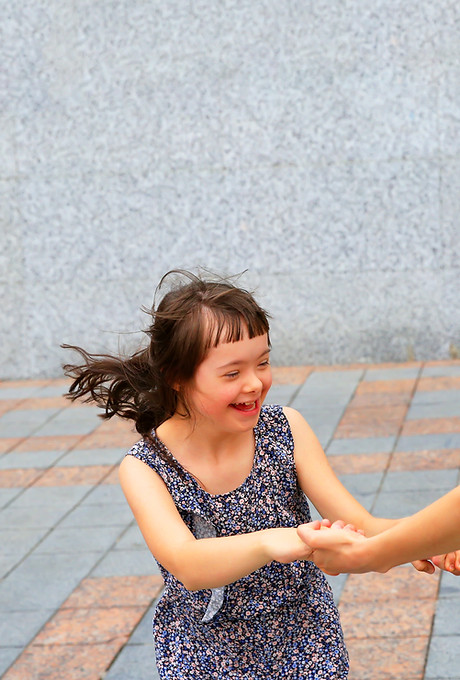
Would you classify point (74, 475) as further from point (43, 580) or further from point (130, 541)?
point (43, 580)

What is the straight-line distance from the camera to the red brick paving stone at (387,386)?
6566 mm

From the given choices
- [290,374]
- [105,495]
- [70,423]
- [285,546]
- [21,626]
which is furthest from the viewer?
[290,374]

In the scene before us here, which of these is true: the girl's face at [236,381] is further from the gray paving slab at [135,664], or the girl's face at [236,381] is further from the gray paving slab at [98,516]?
the gray paving slab at [98,516]

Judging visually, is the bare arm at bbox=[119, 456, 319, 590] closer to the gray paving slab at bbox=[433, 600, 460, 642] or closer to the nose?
the nose

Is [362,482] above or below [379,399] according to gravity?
above

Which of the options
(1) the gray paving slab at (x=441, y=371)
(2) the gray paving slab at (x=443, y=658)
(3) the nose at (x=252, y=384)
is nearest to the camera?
(3) the nose at (x=252, y=384)

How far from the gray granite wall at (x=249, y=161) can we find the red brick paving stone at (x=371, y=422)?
1.33 metres

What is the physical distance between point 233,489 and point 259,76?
533cm

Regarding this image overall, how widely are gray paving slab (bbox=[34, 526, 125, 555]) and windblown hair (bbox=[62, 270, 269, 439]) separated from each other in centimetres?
206

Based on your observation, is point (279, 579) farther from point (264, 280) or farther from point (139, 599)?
point (264, 280)

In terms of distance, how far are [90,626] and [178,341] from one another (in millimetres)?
1807

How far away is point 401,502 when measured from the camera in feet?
14.9

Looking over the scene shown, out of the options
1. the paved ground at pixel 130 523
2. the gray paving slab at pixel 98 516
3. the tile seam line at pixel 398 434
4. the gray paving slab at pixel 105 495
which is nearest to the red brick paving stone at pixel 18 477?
the paved ground at pixel 130 523

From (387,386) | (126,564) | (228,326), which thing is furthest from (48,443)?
(228,326)
